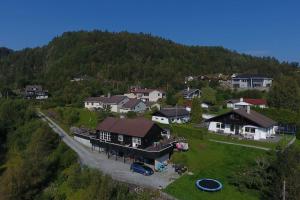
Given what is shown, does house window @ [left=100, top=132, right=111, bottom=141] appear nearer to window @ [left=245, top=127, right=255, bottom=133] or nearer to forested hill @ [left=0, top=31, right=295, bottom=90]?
window @ [left=245, top=127, right=255, bottom=133]

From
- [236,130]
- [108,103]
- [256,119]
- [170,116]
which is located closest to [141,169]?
[236,130]

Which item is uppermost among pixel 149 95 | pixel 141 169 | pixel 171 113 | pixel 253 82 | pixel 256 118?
pixel 253 82

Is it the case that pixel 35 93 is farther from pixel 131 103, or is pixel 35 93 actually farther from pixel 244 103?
pixel 244 103

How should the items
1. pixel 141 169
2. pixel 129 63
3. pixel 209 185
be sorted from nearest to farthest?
pixel 209 185 < pixel 141 169 < pixel 129 63

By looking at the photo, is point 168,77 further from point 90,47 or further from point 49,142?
point 49,142

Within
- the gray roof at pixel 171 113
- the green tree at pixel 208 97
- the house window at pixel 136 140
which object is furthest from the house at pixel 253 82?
the house window at pixel 136 140

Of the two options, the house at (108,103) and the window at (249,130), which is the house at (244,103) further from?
the house at (108,103)
